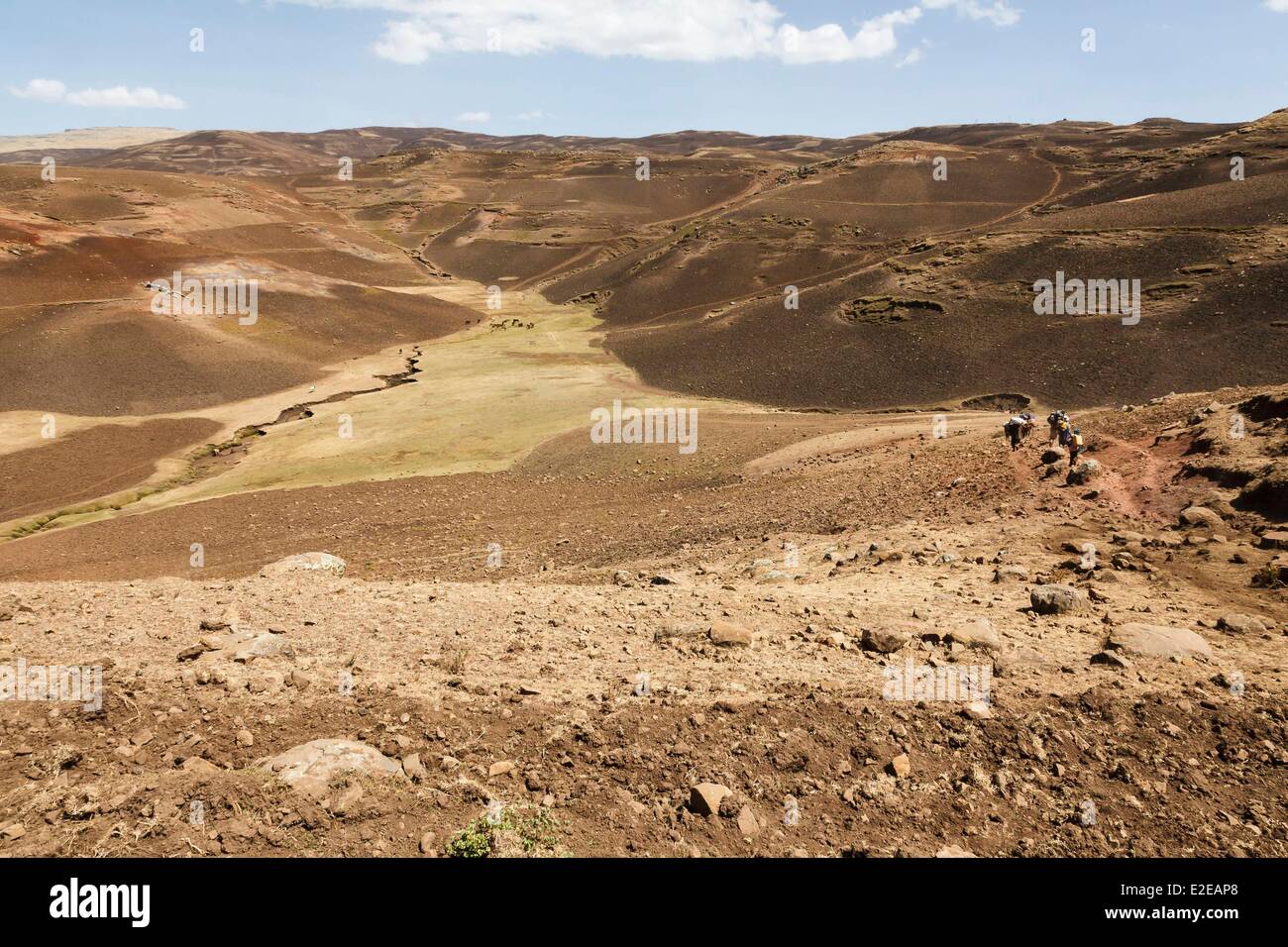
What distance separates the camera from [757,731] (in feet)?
23.4

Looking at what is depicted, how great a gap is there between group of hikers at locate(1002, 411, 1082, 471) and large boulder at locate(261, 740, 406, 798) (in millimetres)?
14197

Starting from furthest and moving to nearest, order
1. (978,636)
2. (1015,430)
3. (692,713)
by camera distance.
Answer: (1015,430)
(978,636)
(692,713)

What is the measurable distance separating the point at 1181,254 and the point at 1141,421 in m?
29.8

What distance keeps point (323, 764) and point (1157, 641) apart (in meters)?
9.04

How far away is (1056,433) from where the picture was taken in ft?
55.5

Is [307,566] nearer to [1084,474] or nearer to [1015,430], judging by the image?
[1084,474]

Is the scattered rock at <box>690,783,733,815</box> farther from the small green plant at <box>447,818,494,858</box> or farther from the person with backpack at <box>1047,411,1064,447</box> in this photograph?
the person with backpack at <box>1047,411,1064,447</box>

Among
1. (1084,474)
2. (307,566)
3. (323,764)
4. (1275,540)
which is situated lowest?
(307,566)

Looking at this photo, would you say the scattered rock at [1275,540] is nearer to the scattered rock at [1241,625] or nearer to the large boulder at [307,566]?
the scattered rock at [1241,625]

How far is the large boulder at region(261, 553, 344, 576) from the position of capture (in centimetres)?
1372

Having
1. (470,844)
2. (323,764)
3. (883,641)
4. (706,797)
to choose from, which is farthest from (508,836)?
(883,641)

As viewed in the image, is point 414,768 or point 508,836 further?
point 414,768

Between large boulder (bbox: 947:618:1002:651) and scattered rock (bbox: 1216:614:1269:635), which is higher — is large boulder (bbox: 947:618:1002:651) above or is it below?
below

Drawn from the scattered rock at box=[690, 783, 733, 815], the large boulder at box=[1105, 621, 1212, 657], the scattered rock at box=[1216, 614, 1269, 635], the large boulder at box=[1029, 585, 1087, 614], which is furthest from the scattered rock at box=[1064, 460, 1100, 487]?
the scattered rock at box=[690, 783, 733, 815]
